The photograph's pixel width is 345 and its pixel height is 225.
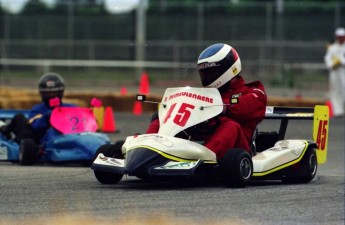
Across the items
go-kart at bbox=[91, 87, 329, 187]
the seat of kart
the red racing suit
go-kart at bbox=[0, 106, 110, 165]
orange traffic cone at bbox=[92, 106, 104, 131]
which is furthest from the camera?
orange traffic cone at bbox=[92, 106, 104, 131]

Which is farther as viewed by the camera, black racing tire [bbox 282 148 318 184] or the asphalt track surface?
black racing tire [bbox 282 148 318 184]

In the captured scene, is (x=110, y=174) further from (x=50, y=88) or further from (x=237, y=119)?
(x=50, y=88)

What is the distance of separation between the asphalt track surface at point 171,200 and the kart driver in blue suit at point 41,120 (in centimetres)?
211

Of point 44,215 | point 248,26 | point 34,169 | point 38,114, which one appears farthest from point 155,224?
point 248,26

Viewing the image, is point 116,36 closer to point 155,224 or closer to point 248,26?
point 248,26

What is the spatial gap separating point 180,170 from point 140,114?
12.8 m

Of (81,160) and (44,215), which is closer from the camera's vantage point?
(44,215)

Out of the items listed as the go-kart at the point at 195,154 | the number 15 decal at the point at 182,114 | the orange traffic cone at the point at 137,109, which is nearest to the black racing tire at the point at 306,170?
the go-kart at the point at 195,154

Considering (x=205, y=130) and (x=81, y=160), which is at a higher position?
(x=205, y=130)

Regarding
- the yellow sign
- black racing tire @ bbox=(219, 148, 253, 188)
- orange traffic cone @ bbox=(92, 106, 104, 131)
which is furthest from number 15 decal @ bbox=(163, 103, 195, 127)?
orange traffic cone @ bbox=(92, 106, 104, 131)

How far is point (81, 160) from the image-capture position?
41.5ft

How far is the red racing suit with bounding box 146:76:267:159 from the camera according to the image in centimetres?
957

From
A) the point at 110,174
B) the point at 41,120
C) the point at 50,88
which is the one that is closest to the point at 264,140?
the point at 110,174

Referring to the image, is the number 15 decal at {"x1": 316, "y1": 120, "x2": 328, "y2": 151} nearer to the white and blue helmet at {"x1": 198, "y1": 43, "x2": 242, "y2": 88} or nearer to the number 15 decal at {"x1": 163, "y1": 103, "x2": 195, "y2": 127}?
the white and blue helmet at {"x1": 198, "y1": 43, "x2": 242, "y2": 88}
